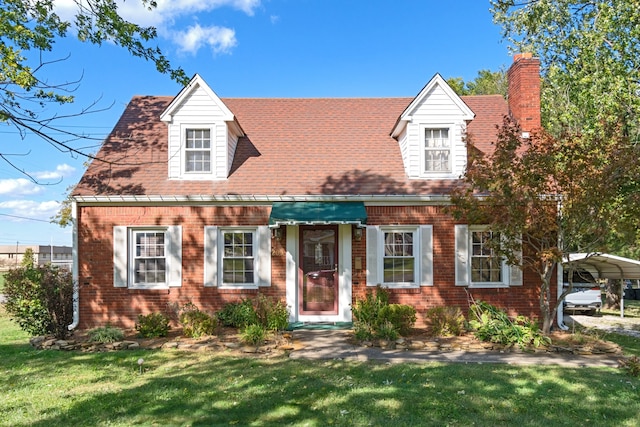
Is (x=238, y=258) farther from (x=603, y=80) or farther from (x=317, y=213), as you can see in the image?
(x=603, y=80)

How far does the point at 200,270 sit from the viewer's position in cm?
1252

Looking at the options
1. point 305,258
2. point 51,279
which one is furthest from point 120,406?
point 305,258

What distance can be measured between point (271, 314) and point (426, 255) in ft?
14.9

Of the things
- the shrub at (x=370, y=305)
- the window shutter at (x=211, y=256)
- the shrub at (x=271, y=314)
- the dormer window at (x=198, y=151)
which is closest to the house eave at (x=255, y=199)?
the window shutter at (x=211, y=256)

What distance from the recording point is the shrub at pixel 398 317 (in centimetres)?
1079

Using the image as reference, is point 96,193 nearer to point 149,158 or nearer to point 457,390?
point 149,158

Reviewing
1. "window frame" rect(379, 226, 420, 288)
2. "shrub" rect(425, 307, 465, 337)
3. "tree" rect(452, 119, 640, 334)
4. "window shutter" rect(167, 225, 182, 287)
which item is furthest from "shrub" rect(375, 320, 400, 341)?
"window shutter" rect(167, 225, 182, 287)

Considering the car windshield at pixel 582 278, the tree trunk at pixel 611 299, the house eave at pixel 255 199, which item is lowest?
the tree trunk at pixel 611 299

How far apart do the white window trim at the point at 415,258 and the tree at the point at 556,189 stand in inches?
76.1

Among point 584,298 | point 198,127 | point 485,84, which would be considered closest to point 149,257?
point 198,127

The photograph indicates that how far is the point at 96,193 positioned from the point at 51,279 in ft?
8.62

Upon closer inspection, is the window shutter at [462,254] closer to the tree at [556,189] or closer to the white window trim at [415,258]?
the white window trim at [415,258]

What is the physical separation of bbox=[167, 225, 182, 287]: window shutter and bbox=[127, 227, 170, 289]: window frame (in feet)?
0.24

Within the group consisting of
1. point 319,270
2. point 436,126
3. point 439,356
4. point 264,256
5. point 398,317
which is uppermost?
point 436,126
